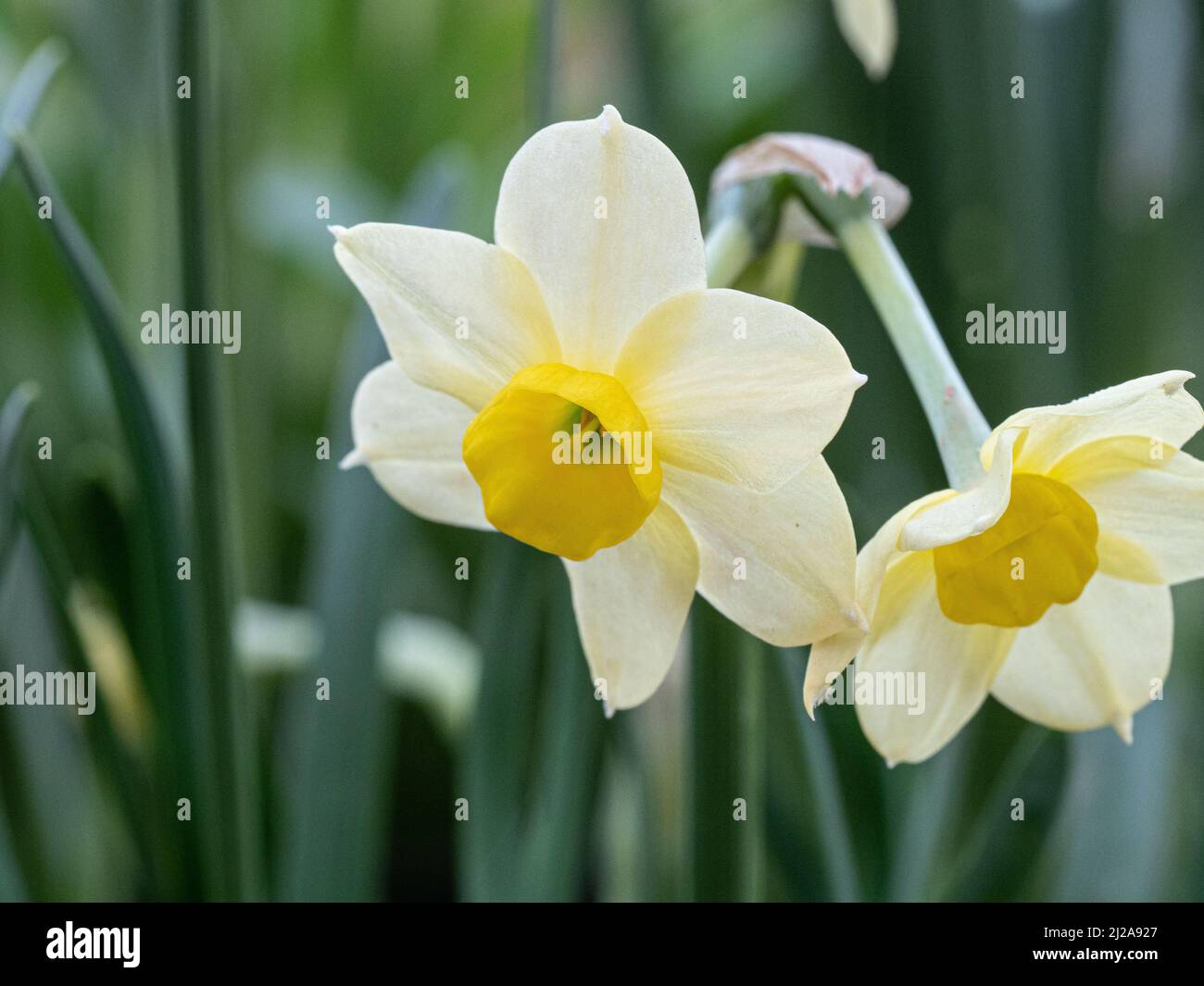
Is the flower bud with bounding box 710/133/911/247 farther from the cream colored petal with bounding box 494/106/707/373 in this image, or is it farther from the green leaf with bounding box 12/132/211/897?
the green leaf with bounding box 12/132/211/897

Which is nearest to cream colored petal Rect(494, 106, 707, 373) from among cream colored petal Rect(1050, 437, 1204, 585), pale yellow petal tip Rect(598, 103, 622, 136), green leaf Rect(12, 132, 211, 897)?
pale yellow petal tip Rect(598, 103, 622, 136)

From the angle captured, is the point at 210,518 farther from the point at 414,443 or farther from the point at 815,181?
the point at 815,181

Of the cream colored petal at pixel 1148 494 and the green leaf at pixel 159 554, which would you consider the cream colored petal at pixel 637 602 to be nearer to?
the cream colored petal at pixel 1148 494

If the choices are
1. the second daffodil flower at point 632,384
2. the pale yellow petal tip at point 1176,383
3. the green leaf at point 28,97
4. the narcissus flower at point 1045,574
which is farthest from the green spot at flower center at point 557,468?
the green leaf at point 28,97

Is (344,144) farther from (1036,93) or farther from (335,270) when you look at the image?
(1036,93)

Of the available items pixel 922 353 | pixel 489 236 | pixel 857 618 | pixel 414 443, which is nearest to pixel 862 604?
pixel 857 618

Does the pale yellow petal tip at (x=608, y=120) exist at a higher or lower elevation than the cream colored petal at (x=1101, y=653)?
higher
